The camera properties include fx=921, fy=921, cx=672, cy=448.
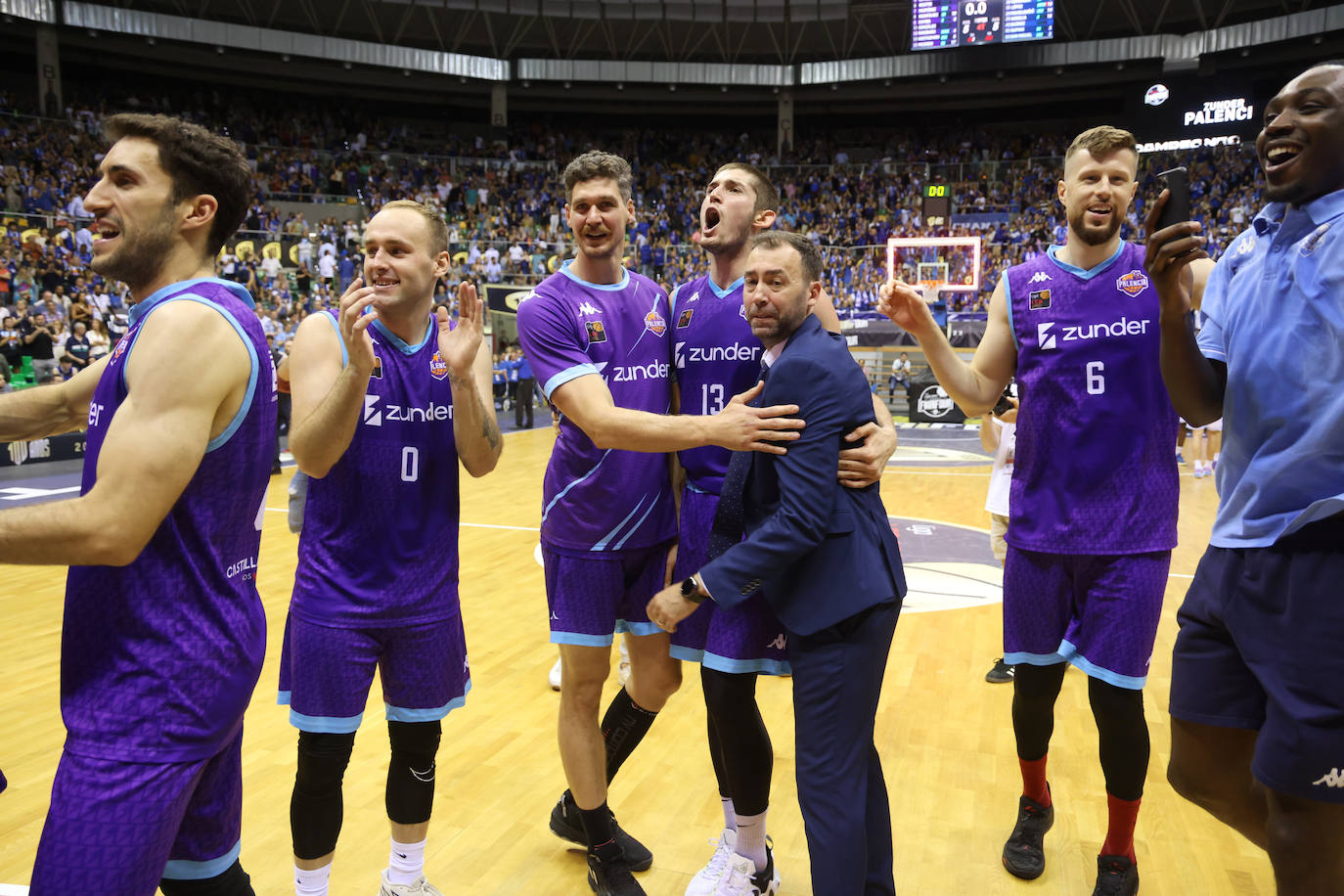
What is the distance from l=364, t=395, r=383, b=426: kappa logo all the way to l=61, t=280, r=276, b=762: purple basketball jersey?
2.23ft

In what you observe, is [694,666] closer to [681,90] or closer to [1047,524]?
[1047,524]

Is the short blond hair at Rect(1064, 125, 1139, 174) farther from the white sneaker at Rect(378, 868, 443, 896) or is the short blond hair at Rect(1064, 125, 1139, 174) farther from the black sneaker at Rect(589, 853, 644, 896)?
the white sneaker at Rect(378, 868, 443, 896)

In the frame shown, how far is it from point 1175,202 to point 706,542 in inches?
64.4

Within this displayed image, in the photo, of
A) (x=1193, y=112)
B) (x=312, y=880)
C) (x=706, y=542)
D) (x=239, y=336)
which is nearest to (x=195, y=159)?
(x=239, y=336)

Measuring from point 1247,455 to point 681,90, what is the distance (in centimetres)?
3084

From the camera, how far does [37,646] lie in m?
5.55

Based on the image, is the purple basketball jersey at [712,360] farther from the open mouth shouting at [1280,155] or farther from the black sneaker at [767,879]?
the open mouth shouting at [1280,155]

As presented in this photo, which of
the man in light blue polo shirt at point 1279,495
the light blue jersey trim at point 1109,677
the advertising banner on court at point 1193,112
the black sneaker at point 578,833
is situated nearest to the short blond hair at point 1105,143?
the man in light blue polo shirt at point 1279,495

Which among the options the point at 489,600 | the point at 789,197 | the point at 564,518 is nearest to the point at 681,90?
the point at 789,197

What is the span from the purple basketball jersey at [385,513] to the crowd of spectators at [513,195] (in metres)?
13.7

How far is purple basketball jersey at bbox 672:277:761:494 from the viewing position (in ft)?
10.1

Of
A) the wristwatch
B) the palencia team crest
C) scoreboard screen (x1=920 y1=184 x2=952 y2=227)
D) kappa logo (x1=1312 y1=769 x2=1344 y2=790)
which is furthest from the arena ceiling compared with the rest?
kappa logo (x1=1312 y1=769 x2=1344 y2=790)

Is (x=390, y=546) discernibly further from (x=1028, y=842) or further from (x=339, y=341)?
(x=1028, y=842)

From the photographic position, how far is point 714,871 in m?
3.06
